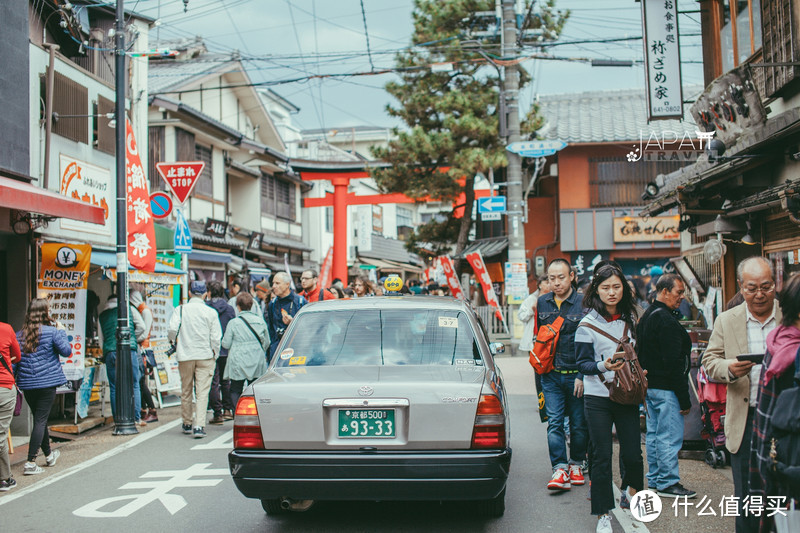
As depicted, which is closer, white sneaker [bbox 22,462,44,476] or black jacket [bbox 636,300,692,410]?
black jacket [bbox 636,300,692,410]

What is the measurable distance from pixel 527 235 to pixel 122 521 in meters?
21.1

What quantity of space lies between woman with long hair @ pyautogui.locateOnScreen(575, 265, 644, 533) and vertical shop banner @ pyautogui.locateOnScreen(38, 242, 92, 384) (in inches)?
293

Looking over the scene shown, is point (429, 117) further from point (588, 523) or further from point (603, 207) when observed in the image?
point (588, 523)

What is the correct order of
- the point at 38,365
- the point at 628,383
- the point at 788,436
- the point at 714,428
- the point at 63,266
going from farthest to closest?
the point at 63,266 → the point at 38,365 → the point at 714,428 → the point at 628,383 → the point at 788,436

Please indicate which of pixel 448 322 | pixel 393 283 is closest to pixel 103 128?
pixel 393 283

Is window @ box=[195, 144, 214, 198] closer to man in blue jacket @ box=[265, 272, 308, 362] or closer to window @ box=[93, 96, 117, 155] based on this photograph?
window @ box=[93, 96, 117, 155]

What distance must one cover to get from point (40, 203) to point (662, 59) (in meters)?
8.53

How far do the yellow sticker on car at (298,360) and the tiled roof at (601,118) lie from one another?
18129 mm

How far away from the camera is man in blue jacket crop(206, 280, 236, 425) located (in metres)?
10.5

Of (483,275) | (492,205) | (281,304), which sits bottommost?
(281,304)

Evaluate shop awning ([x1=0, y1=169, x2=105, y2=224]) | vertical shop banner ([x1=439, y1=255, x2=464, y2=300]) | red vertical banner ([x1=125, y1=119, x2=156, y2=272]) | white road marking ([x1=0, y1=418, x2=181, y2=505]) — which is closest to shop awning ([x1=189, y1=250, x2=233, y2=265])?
vertical shop banner ([x1=439, y1=255, x2=464, y2=300])

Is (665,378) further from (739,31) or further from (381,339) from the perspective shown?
(739,31)

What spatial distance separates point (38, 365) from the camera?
7730mm

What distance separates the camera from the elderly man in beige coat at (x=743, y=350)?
4.29 meters
